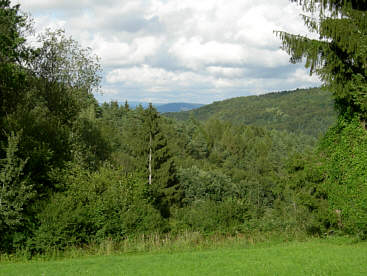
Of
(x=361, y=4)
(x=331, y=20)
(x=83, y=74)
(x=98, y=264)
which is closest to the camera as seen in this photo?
(x=98, y=264)

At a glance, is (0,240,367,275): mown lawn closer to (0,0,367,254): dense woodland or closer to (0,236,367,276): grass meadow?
(0,236,367,276): grass meadow

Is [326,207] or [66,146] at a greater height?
[66,146]

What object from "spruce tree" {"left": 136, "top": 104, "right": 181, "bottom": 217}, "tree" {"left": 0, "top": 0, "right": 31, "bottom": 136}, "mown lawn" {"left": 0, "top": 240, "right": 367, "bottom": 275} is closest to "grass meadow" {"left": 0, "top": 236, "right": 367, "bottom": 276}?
"mown lawn" {"left": 0, "top": 240, "right": 367, "bottom": 275}

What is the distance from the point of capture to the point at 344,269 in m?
7.86

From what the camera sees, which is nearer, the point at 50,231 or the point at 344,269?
the point at 344,269

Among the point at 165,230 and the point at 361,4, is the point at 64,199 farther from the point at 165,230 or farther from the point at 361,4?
the point at 361,4

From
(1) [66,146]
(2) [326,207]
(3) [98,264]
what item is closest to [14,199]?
(3) [98,264]

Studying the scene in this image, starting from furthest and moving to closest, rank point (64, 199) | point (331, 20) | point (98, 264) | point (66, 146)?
point (66, 146) → point (64, 199) → point (331, 20) → point (98, 264)

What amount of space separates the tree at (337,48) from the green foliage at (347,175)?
182cm

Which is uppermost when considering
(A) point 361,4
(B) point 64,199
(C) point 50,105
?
(A) point 361,4

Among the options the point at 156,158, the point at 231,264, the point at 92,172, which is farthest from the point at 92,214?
the point at 156,158

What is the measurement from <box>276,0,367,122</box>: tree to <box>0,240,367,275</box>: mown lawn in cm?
493

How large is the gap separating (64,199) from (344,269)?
10026 mm

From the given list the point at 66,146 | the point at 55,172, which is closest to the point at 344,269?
the point at 55,172
